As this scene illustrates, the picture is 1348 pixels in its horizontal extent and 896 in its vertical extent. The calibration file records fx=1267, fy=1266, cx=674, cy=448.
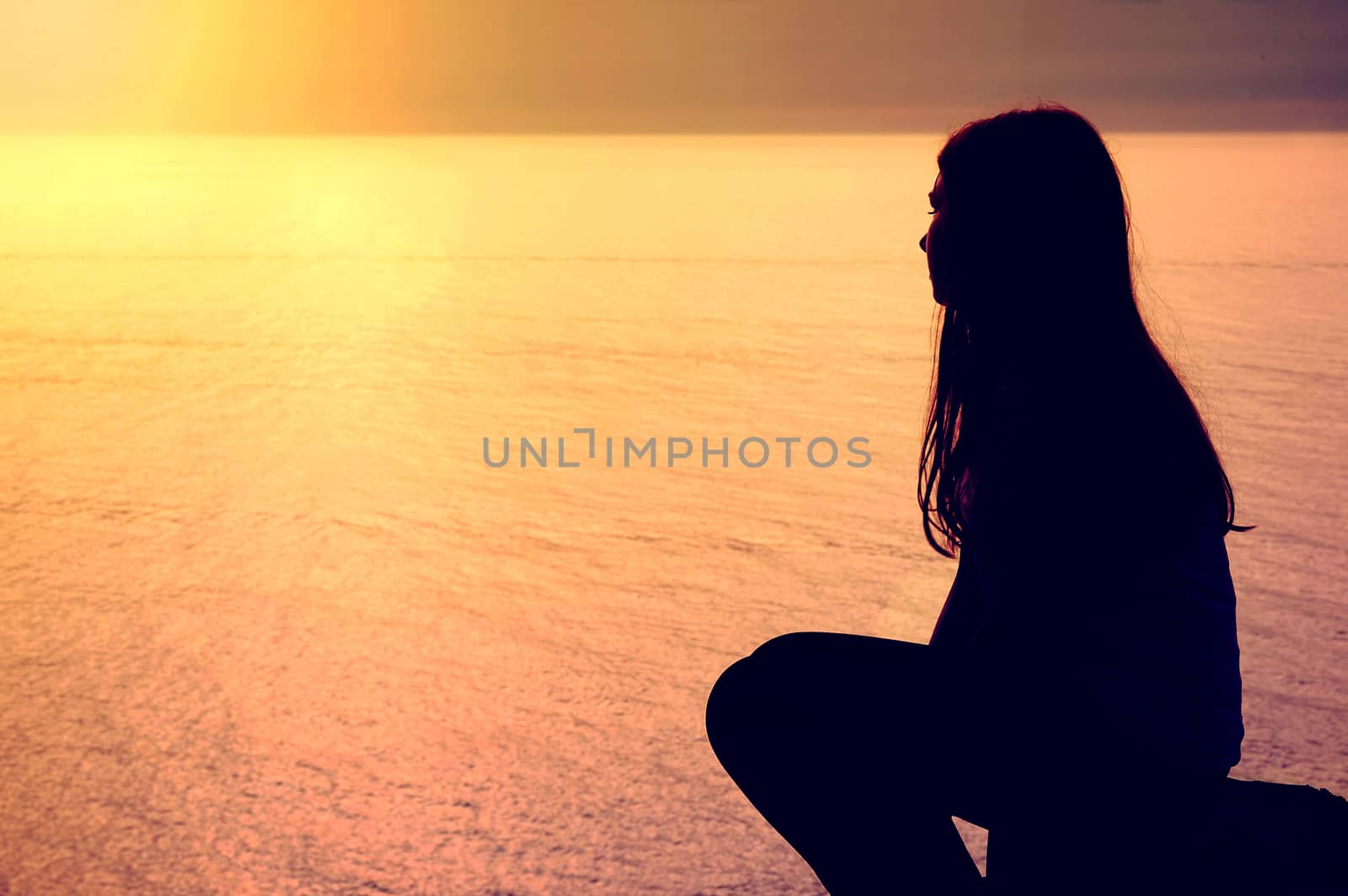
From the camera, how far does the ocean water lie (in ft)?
5.25

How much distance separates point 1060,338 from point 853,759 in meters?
0.39

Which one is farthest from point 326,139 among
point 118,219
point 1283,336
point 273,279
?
point 1283,336

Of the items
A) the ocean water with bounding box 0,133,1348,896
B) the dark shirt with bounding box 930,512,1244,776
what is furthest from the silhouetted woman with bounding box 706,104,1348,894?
the ocean water with bounding box 0,133,1348,896

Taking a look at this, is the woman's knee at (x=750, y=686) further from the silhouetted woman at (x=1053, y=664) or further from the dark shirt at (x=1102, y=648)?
the dark shirt at (x=1102, y=648)

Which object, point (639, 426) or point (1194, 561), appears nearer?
point (1194, 561)

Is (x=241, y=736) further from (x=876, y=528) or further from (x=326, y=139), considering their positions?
(x=326, y=139)

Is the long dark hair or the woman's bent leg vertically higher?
the long dark hair

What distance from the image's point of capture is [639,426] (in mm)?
3334

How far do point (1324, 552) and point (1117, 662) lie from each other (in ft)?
5.67

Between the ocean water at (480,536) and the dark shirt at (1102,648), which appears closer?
the dark shirt at (1102,648)

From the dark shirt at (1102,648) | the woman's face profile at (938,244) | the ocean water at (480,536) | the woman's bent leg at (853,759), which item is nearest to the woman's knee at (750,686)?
the woman's bent leg at (853,759)

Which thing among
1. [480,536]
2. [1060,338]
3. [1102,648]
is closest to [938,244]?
[1060,338]

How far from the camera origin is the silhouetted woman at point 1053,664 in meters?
0.97

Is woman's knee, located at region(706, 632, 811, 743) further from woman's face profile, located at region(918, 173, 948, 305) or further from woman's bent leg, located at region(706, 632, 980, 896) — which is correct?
woman's face profile, located at region(918, 173, 948, 305)
